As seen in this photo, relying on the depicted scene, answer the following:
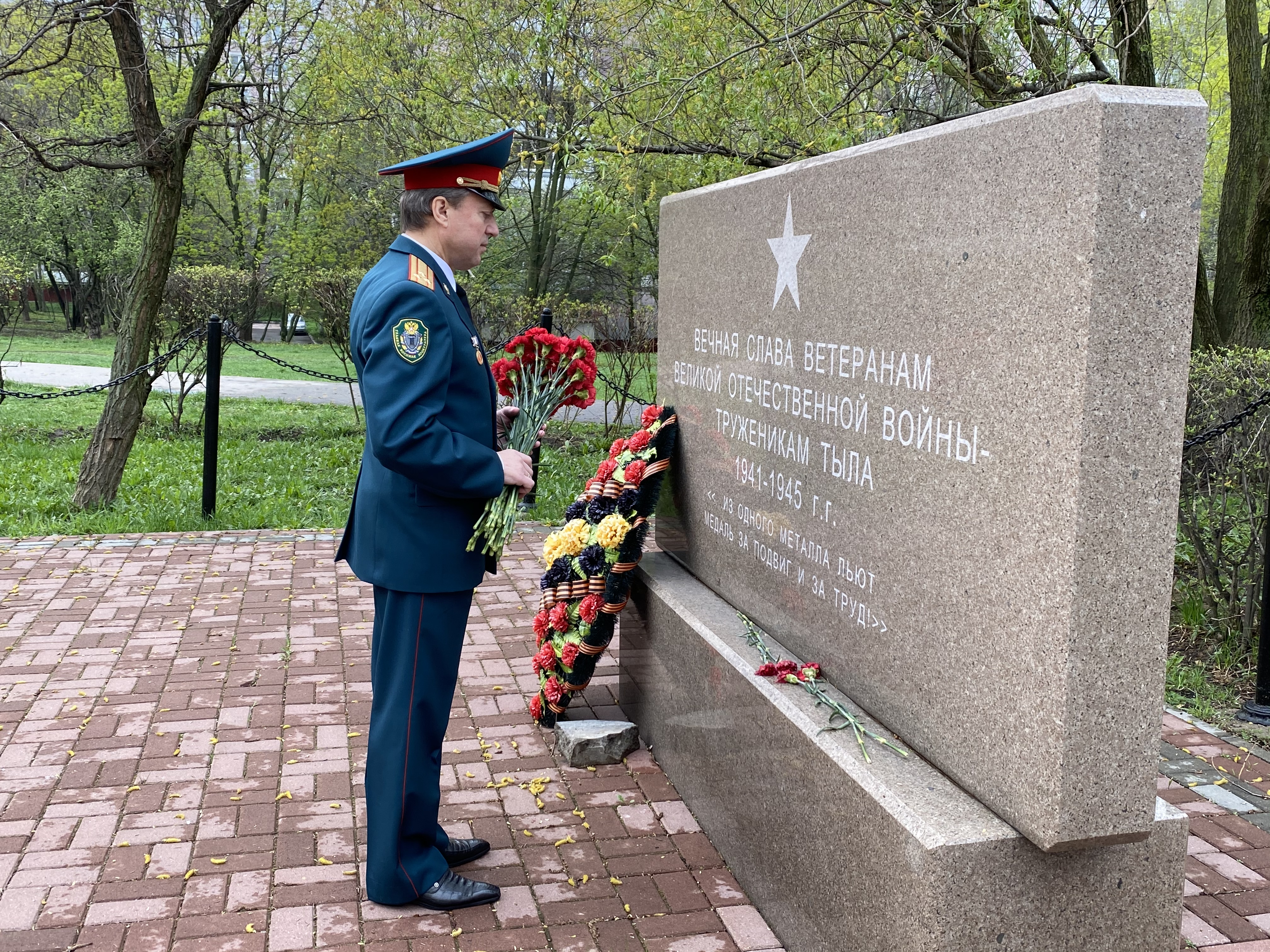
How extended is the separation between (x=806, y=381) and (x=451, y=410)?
3.25ft

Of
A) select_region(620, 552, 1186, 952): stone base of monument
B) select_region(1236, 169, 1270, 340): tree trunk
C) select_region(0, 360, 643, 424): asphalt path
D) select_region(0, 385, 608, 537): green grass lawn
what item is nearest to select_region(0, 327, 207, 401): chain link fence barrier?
select_region(0, 385, 608, 537): green grass lawn

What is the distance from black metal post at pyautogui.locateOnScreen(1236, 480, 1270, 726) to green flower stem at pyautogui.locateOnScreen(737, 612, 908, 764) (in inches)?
95.8

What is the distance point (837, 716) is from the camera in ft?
9.62

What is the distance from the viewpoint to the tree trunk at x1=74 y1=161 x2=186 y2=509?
8.59 m

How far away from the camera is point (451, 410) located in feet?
10.3

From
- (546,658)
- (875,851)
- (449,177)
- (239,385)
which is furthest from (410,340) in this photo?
(239,385)

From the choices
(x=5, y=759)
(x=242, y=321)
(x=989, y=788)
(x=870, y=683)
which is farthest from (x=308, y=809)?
(x=242, y=321)

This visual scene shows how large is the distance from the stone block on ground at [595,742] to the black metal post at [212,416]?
4857 mm

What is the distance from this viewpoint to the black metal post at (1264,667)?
15.2 ft

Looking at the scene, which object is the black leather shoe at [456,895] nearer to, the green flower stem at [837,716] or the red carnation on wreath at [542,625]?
the green flower stem at [837,716]

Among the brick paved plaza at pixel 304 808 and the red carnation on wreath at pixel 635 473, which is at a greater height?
the red carnation on wreath at pixel 635 473

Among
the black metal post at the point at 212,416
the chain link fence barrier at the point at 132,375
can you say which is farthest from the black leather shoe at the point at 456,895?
the chain link fence barrier at the point at 132,375

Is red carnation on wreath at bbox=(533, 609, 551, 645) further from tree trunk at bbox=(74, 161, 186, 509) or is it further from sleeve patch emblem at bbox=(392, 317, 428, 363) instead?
tree trunk at bbox=(74, 161, 186, 509)

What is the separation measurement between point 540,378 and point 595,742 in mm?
1345
